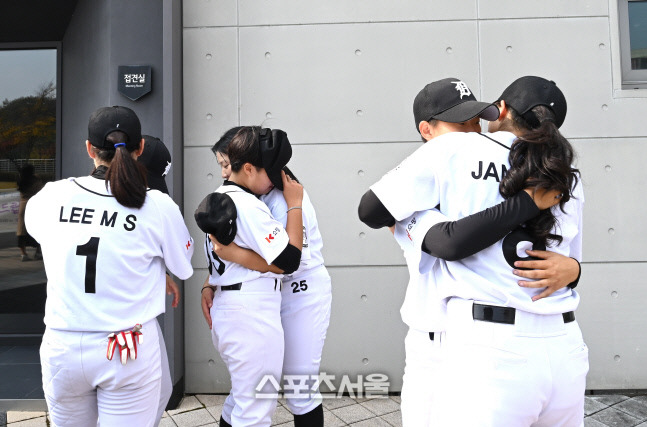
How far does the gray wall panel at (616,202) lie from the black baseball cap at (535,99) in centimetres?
266

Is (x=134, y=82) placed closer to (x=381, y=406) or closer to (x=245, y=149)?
(x=245, y=149)

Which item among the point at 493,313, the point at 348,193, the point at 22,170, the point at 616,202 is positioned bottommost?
the point at 493,313

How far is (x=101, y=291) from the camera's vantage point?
173 centimetres

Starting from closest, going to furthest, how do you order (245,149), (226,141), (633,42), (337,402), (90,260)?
1. (90,260)
2. (245,149)
3. (226,141)
4. (337,402)
5. (633,42)

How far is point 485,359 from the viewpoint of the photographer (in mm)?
1347

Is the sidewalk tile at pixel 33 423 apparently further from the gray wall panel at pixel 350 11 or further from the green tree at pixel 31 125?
the gray wall panel at pixel 350 11

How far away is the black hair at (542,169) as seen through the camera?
138 cm

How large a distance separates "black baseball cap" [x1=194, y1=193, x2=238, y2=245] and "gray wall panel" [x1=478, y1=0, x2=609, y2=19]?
2.94 m

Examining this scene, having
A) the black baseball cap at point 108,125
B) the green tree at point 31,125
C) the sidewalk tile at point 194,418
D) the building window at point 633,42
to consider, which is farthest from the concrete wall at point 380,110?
the green tree at point 31,125

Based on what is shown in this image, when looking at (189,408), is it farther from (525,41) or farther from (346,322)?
(525,41)

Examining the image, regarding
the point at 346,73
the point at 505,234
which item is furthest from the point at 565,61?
the point at 505,234

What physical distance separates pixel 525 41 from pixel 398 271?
6.93 feet

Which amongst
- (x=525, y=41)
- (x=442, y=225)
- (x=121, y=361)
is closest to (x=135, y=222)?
(x=121, y=361)

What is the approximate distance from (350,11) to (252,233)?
261cm
